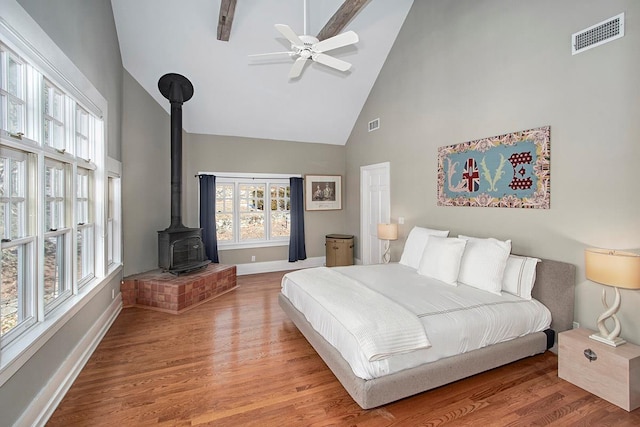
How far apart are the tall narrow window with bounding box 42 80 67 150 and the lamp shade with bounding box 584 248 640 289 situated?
424cm

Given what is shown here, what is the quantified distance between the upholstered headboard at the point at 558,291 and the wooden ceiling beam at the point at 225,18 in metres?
4.24

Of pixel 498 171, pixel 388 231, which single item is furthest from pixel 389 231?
pixel 498 171

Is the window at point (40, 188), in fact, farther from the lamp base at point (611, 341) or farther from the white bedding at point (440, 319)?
the lamp base at point (611, 341)

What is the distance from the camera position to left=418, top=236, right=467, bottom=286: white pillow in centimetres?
322

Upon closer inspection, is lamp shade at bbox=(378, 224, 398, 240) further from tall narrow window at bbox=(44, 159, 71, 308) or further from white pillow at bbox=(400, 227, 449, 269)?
tall narrow window at bbox=(44, 159, 71, 308)

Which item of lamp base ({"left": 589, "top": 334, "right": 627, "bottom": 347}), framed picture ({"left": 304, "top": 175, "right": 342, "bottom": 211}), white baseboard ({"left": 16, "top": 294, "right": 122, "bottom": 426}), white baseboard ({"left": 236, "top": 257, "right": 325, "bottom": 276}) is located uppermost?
framed picture ({"left": 304, "top": 175, "right": 342, "bottom": 211})

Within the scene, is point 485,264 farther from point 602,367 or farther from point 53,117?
point 53,117

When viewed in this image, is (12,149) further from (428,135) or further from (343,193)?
(343,193)

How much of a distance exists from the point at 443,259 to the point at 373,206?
8.68 ft

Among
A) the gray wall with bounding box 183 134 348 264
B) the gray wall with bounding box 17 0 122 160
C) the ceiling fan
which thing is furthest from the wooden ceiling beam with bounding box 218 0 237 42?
the gray wall with bounding box 183 134 348 264

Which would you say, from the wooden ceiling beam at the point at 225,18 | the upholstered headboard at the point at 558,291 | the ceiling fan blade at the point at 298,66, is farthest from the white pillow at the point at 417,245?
the wooden ceiling beam at the point at 225,18

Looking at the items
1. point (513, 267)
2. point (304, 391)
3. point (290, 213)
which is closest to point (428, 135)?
point (513, 267)

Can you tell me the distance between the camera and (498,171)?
3438 millimetres

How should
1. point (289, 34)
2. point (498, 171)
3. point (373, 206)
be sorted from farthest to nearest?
point (373, 206) < point (498, 171) < point (289, 34)
